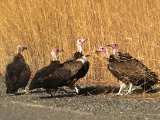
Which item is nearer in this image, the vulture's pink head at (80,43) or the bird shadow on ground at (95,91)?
the bird shadow on ground at (95,91)

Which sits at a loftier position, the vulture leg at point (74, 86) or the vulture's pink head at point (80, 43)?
the vulture's pink head at point (80, 43)

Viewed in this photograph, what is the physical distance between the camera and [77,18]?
1464cm

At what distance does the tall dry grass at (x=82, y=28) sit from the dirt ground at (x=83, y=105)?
113cm

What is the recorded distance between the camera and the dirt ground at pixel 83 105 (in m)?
9.95

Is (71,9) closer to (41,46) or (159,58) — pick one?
(41,46)

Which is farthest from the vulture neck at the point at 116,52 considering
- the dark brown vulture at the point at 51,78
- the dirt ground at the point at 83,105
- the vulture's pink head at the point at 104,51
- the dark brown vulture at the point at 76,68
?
the dark brown vulture at the point at 51,78

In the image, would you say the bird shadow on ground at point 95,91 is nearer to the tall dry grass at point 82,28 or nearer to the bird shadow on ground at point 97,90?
the bird shadow on ground at point 97,90

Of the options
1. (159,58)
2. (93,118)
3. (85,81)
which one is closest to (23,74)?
(85,81)

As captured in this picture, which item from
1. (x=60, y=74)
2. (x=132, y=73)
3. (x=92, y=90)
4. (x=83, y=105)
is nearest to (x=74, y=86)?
(x=92, y=90)

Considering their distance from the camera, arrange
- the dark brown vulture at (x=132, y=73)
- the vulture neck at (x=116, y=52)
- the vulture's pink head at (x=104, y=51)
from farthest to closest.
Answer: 1. the vulture's pink head at (x=104, y=51)
2. the vulture neck at (x=116, y=52)
3. the dark brown vulture at (x=132, y=73)

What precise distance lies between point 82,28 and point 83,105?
3.82 metres

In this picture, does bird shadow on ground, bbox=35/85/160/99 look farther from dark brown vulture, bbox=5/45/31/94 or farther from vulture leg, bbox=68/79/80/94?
dark brown vulture, bbox=5/45/31/94

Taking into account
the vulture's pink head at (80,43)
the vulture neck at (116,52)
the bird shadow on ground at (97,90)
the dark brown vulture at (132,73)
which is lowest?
the bird shadow on ground at (97,90)

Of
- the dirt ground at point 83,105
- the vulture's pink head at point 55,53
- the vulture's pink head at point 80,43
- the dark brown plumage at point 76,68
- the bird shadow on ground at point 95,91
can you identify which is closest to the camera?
the dirt ground at point 83,105
